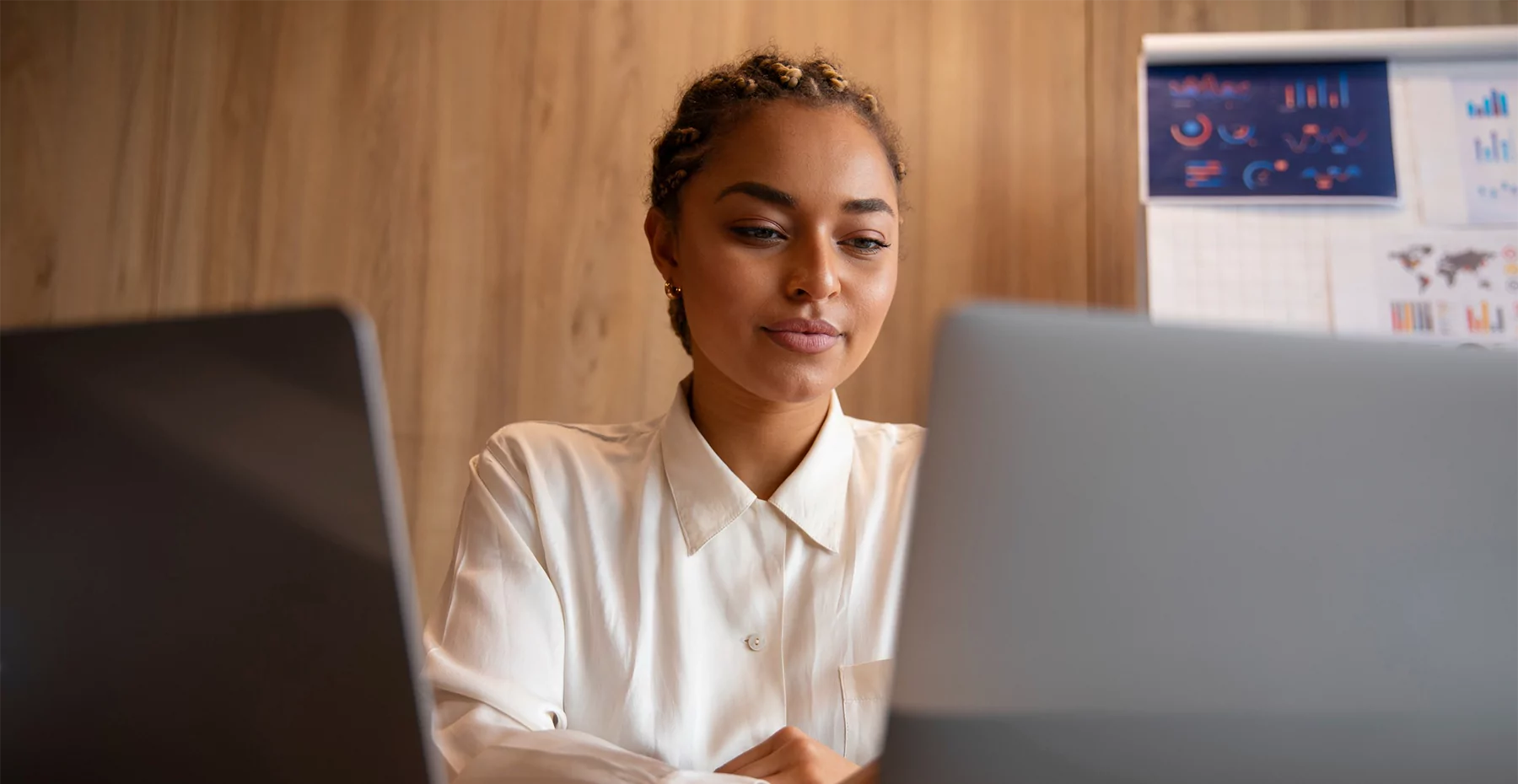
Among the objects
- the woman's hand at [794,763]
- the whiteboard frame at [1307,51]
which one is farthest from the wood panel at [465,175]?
the woman's hand at [794,763]

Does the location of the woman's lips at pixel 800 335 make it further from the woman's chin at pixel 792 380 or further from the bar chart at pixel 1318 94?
the bar chart at pixel 1318 94

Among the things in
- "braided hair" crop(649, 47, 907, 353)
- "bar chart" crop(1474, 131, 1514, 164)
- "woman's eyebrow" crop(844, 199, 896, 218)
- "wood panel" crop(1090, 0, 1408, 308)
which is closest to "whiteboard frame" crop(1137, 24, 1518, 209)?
"bar chart" crop(1474, 131, 1514, 164)

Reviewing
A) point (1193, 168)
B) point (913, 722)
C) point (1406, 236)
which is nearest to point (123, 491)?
point (913, 722)

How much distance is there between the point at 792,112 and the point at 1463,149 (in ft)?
4.97

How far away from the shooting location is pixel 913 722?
1.55 ft

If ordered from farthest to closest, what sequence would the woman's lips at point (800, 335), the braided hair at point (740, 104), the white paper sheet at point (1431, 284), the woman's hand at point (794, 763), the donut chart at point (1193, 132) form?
the donut chart at point (1193, 132)
the white paper sheet at point (1431, 284)
the braided hair at point (740, 104)
the woman's lips at point (800, 335)
the woman's hand at point (794, 763)

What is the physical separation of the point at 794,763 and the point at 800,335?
514 millimetres

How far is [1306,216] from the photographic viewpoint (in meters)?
2.22

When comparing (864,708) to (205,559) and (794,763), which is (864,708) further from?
(205,559)

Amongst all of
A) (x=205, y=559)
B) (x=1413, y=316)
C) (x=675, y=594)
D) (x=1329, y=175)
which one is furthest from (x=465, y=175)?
(x=205, y=559)

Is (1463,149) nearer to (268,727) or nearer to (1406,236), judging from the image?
(1406,236)

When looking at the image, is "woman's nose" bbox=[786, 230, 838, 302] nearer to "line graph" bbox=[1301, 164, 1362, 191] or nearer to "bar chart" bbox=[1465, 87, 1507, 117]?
"line graph" bbox=[1301, 164, 1362, 191]

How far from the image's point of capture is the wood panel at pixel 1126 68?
8.23ft

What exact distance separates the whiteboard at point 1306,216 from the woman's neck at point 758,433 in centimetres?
107
